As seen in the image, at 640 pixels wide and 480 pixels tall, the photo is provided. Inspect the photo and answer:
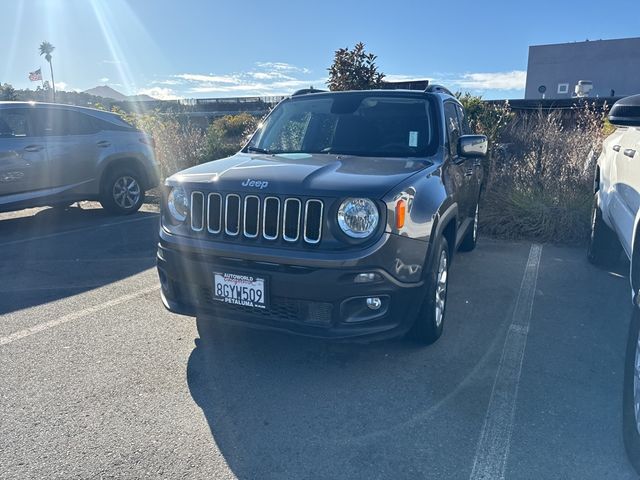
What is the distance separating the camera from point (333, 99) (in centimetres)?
467

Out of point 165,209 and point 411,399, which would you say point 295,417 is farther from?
point 165,209

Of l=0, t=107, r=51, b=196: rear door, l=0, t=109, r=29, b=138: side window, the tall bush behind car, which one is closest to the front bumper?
the tall bush behind car

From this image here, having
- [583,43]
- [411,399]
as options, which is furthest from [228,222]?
[583,43]

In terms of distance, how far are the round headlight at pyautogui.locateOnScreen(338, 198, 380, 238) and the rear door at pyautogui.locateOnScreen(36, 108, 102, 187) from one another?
6.06 metres

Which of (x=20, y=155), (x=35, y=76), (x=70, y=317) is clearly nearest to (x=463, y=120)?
(x=70, y=317)

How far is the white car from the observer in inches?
101

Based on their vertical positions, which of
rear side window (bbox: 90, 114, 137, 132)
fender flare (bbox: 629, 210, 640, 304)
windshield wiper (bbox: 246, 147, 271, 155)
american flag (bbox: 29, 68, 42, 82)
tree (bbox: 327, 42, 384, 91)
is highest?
american flag (bbox: 29, 68, 42, 82)

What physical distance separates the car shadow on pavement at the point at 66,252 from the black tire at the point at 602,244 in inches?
197

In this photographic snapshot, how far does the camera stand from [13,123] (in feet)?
23.5

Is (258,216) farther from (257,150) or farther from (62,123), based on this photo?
(62,123)

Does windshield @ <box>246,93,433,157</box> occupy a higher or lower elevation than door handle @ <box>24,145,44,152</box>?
higher

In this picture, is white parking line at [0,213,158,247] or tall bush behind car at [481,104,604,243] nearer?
white parking line at [0,213,158,247]

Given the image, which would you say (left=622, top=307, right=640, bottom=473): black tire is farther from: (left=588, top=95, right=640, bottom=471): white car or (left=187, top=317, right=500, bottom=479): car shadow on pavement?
(left=187, top=317, right=500, bottom=479): car shadow on pavement

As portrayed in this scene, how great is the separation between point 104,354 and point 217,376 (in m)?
0.93
